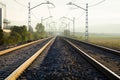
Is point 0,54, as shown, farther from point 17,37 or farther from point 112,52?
point 17,37

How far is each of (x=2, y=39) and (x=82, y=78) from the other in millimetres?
33231

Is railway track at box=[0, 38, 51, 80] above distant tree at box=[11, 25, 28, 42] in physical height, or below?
below

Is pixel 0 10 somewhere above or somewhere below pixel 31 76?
above

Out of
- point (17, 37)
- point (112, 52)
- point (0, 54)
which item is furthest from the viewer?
point (17, 37)

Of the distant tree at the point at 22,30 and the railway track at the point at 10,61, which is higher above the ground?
the distant tree at the point at 22,30

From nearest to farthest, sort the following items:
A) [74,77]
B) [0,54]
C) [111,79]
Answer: [111,79] → [74,77] → [0,54]

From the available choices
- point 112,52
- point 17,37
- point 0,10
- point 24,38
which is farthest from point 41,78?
point 0,10

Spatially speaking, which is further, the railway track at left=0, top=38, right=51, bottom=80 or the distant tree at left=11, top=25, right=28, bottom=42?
the distant tree at left=11, top=25, right=28, bottom=42

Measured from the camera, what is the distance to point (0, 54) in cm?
1805

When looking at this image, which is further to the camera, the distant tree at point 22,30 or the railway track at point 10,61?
the distant tree at point 22,30

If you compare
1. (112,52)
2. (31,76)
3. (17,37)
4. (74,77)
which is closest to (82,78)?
(74,77)

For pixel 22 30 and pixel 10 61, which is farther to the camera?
pixel 22 30

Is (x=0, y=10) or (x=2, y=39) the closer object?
(x=2, y=39)

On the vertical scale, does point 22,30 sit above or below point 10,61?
above
